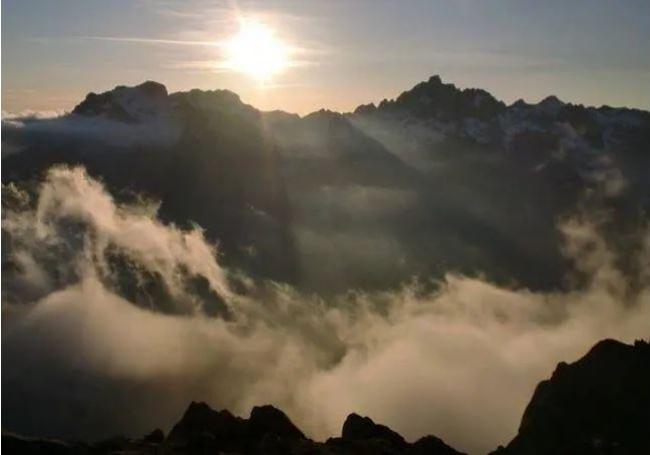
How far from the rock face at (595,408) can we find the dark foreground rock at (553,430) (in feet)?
0.44

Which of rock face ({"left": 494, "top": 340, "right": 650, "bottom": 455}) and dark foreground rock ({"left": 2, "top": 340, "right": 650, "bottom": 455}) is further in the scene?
rock face ({"left": 494, "top": 340, "right": 650, "bottom": 455})

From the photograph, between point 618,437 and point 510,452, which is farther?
point 510,452

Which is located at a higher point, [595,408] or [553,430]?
[595,408]

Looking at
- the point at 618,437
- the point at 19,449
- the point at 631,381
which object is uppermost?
the point at 631,381

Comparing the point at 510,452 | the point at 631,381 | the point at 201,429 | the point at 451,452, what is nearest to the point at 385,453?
the point at 451,452

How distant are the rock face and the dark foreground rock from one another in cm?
13

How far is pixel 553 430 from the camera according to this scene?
366 feet

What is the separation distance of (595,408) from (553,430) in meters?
6.85

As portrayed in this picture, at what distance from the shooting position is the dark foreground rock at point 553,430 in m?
106

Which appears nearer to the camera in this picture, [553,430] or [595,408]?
[595,408]

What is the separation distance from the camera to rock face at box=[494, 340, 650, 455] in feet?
349

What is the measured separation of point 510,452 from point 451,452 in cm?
1434

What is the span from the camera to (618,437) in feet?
348

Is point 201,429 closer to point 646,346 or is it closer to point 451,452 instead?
point 451,452
